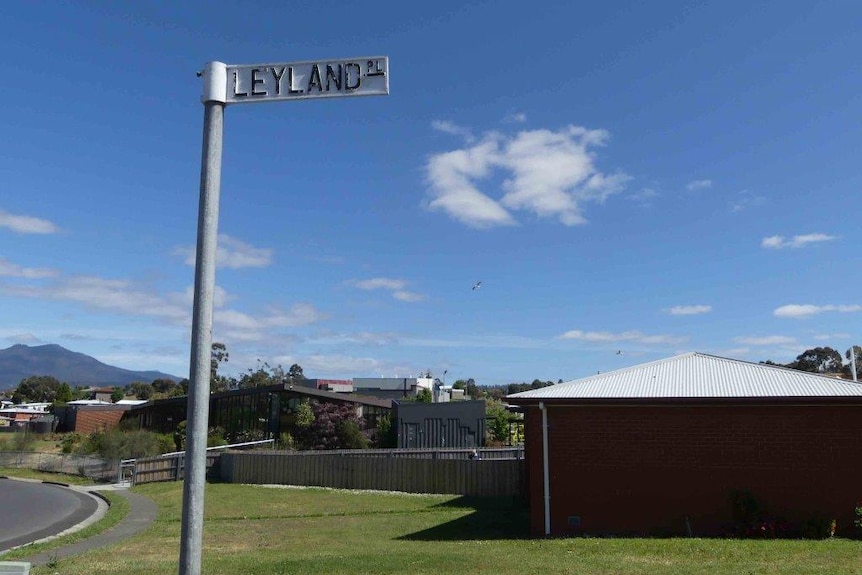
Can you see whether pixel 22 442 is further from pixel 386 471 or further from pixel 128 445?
pixel 386 471

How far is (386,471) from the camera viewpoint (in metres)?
27.6

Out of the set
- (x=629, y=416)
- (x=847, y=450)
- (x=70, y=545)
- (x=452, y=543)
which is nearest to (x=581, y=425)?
(x=629, y=416)

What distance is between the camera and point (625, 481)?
1513 cm

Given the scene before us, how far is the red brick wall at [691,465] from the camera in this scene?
14.2 meters

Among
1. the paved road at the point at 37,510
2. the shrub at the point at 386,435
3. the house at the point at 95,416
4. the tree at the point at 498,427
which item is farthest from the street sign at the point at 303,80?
the house at the point at 95,416

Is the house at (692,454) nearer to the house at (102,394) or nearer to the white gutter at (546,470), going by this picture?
the white gutter at (546,470)

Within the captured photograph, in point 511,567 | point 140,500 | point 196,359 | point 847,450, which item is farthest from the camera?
→ point 140,500

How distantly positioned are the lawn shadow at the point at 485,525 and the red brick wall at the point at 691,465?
43.3 inches

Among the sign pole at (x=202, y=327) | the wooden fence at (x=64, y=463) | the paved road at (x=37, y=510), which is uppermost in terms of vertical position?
the sign pole at (x=202, y=327)

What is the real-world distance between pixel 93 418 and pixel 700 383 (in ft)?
197

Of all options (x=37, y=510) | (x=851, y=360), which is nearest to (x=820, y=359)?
(x=851, y=360)

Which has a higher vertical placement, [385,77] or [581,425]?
[385,77]

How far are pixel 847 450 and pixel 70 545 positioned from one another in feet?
54.8

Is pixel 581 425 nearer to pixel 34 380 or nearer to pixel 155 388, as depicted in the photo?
pixel 155 388
